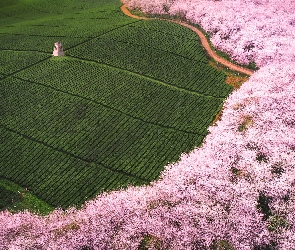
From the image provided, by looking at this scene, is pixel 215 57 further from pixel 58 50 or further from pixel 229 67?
pixel 58 50

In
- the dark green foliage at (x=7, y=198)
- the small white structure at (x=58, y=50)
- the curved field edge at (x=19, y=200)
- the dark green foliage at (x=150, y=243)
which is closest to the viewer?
the dark green foliage at (x=150, y=243)

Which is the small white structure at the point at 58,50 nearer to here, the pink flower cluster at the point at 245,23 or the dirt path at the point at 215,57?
the dirt path at the point at 215,57

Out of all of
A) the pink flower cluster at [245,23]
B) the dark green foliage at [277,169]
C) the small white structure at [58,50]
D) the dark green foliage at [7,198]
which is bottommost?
the dark green foliage at [7,198]

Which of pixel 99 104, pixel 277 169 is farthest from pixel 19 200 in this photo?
pixel 277 169

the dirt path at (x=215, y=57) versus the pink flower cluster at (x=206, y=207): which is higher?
the dirt path at (x=215, y=57)

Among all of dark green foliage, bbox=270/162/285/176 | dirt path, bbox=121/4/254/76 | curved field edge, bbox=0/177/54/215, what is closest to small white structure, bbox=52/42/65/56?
dirt path, bbox=121/4/254/76

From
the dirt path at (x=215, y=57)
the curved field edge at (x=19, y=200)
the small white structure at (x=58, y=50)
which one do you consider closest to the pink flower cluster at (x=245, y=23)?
the dirt path at (x=215, y=57)

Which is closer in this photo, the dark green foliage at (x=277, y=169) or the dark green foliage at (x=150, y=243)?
the dark green foliage at (x=150, y=243)
